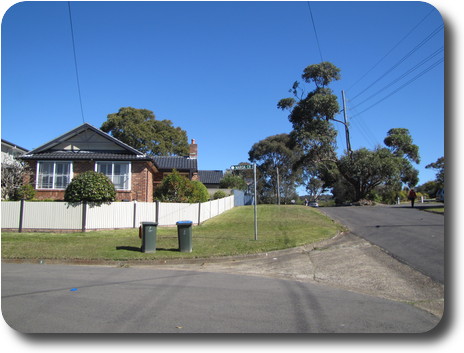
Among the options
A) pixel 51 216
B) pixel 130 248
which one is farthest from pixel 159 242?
pixel 51 216

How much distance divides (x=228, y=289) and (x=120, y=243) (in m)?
7.86

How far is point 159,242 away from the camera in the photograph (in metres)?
15.2

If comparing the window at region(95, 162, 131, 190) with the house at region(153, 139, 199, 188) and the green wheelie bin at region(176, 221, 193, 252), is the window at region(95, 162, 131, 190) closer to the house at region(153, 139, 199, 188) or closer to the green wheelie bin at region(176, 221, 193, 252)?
the house at region(153, 139, 199, 188)

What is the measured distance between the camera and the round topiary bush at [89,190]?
58.4ft

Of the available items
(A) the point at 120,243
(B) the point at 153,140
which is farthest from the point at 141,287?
(B) the point at 153,140

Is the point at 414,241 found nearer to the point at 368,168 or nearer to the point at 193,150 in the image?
the point at 368,168

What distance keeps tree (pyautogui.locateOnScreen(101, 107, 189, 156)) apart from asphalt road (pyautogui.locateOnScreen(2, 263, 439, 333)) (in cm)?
4252

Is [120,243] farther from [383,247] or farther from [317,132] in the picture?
[317,132]

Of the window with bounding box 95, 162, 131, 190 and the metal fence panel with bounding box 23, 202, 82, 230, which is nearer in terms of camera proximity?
the metal fence panel with bounding box 23, 202, 82, 230

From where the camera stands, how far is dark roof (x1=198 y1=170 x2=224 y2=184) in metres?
57.8

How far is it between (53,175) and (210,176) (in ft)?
110

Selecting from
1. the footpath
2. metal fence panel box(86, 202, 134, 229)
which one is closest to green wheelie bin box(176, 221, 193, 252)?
the footpath

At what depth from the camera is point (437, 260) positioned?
34.0ft

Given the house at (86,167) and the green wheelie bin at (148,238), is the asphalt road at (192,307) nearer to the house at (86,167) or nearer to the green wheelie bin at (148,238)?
the green wheelie bin at (148,238)
